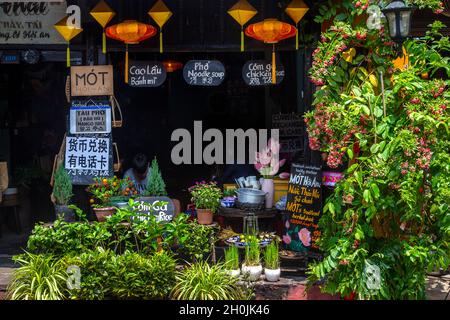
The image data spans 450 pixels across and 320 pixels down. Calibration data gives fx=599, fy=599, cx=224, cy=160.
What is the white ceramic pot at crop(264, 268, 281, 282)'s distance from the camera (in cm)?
756

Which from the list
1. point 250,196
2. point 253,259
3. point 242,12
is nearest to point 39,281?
point 253,259

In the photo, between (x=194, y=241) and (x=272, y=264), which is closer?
(x=194, y=241)

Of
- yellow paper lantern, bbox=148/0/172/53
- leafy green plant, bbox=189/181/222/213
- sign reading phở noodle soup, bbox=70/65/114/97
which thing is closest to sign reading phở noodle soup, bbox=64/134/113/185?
sign reading phở noodle soup, bbox=70/65/114/97

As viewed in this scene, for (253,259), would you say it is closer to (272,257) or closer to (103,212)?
(272,257)

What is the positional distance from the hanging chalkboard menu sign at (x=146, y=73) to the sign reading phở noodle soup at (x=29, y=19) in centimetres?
122

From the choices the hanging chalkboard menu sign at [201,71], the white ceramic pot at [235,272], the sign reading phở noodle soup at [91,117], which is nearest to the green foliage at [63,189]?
the sign reading phở noodle soup at [91,117]

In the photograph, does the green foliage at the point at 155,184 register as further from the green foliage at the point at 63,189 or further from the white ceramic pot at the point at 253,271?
the white ceramic pot at the point at 253,271

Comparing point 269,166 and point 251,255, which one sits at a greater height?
point 269,166

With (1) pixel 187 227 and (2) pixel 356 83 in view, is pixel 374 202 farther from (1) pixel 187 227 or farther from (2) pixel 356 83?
(1) pixel 187 227

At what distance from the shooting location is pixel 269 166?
29.0 ft

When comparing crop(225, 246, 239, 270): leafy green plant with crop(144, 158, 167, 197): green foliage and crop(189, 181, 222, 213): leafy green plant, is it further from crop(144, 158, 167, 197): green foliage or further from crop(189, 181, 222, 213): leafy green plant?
crop(144, 158, 167, 197): green foliage

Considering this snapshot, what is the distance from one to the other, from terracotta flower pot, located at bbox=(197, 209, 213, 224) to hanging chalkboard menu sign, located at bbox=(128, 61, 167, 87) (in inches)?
75.6

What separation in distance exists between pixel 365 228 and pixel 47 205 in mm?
7524

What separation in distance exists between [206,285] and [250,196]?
1968 mm
